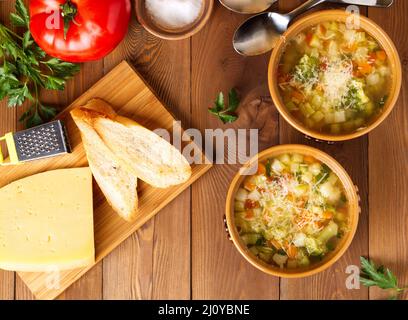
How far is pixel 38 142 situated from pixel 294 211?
867 millimetres

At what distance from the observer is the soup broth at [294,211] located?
190 cm

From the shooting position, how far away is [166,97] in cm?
205

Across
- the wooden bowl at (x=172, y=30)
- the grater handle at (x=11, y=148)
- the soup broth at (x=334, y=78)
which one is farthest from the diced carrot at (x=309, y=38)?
the grater handle at (x=11, y=148)

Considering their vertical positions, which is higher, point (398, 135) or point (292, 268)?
point (398, 135)

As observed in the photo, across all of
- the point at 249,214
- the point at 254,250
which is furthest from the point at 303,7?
the point at 254,250

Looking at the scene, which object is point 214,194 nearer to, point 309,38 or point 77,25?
point 309,38

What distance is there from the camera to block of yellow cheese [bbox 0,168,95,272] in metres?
1.98

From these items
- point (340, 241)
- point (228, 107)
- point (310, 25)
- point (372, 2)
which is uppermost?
point (372, 2)

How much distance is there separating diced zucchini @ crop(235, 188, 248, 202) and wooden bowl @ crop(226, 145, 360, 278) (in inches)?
1.9

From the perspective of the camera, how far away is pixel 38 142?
1.96 metres

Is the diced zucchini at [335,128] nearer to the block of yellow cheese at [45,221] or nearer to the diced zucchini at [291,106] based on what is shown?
the diced zucchini at [291,106]

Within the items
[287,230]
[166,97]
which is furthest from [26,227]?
[287,230]
